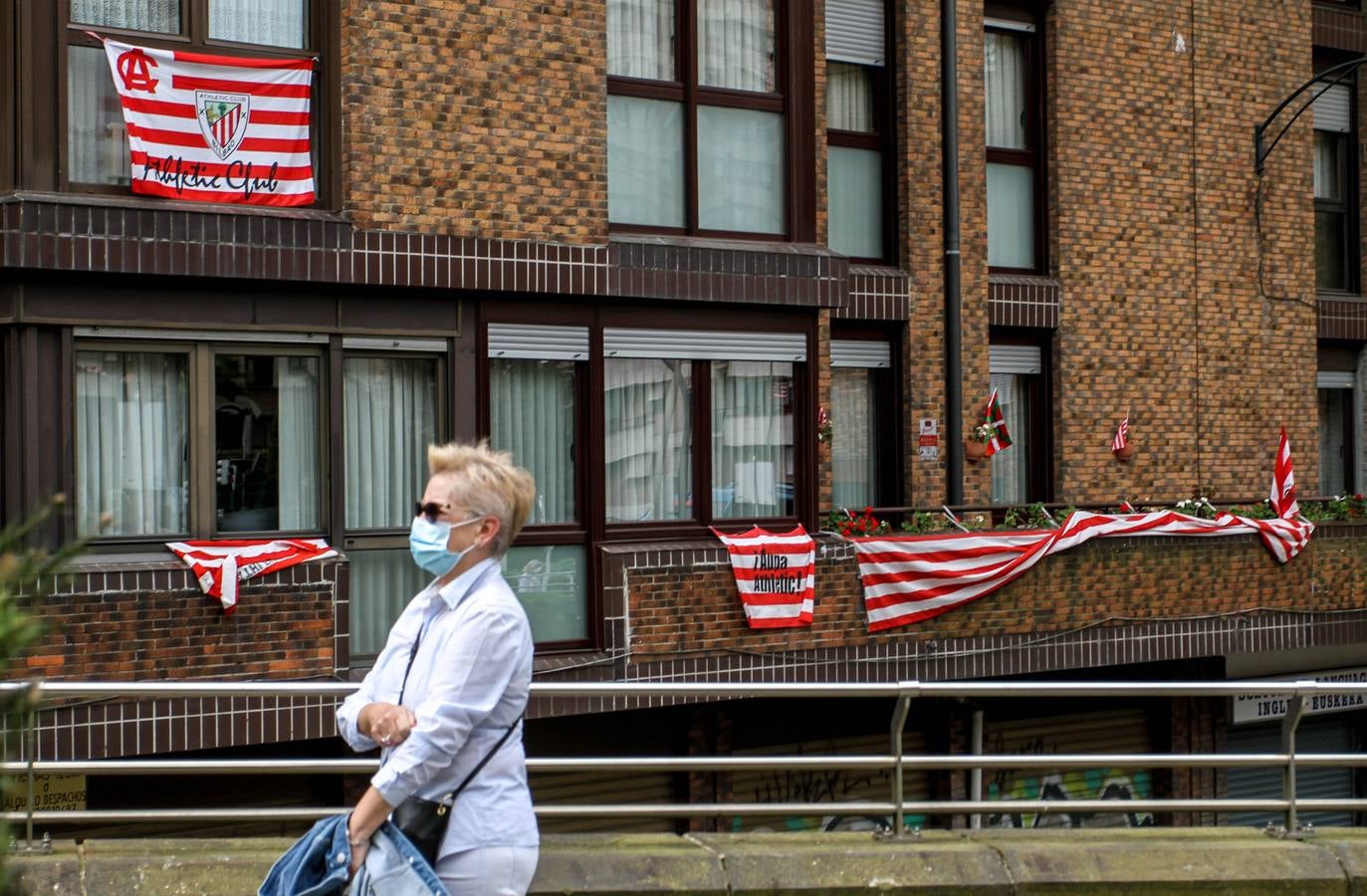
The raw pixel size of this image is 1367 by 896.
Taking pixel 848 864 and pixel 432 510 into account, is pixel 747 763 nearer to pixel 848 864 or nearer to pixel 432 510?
pixel 848 864

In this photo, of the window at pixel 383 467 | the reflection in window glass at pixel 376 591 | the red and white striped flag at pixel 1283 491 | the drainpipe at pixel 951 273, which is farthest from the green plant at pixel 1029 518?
the reflection in window glass at pixel 376 591

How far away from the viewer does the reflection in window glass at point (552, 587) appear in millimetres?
13750

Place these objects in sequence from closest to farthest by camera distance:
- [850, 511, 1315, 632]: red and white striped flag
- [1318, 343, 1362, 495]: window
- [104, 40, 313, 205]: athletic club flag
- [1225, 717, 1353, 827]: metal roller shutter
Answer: [104, 40, 313, 205]: athletic club flag < [850, 511, 1315, 632]: red and white striped flag < [1225, 717, 1353, 827]: metal roller shutter < [1318, 343, 1362, 495]: window

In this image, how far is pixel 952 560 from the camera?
15.6m

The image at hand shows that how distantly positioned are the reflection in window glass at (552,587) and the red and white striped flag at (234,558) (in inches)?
70.5

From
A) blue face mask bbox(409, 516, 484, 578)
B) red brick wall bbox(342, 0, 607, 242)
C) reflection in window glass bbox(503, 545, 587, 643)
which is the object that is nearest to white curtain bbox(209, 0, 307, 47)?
red brick wall bbox(342, 0, 607, 242)

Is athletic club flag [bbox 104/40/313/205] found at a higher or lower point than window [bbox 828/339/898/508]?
higher

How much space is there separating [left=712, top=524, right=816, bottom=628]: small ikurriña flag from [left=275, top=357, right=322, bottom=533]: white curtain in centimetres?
353

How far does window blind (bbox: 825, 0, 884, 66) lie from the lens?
1758 centimetres

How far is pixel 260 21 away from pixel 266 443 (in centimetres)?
312

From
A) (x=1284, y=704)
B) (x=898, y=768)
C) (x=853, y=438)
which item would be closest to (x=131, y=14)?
(x=898, y=768)

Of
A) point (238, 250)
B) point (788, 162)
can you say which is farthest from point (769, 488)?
point (238, 250)

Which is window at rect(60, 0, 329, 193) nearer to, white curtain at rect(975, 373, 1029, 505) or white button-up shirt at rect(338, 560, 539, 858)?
white button-up shirt at rect(338, 560, 539, 858)

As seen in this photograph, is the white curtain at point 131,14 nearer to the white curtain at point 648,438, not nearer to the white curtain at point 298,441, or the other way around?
the white curtain at point 298,441
